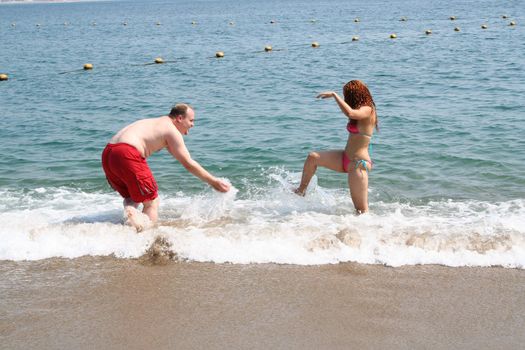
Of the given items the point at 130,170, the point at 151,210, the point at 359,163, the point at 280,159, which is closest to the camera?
the point at 130,170

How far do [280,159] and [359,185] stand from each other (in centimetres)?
394

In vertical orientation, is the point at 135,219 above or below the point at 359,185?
below

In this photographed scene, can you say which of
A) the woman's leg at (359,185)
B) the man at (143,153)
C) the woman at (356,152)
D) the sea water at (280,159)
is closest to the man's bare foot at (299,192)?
the woman at (356,152)

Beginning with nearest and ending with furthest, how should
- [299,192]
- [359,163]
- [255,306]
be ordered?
1. [255,306]
2. [359,163]
3. [299,192]

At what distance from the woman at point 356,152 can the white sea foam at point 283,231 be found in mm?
349

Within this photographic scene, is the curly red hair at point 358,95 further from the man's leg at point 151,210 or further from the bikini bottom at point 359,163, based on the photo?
the man's leg at point 151,210

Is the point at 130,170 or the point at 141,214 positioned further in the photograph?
the point at 141,214

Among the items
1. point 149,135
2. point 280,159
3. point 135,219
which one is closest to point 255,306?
point 135,219

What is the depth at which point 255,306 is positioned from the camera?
5.01 metres

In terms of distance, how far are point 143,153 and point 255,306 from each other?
2.33 meters

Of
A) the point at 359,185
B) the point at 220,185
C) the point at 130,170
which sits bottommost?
the point at 359,185

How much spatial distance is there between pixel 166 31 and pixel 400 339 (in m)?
47.2

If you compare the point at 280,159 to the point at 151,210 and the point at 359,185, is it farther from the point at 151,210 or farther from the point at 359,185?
the point at 151,210

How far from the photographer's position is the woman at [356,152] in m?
7.06
